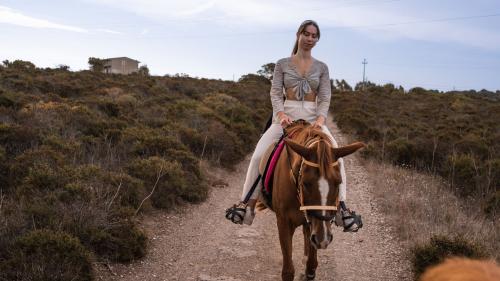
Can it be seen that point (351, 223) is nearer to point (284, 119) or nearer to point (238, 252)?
A: point (284, 119)

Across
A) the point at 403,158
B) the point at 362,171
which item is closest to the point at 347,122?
the point at 403,158

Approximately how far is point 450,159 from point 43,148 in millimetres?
9834

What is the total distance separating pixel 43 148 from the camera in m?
8.33

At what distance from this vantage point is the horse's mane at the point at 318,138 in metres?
3.57

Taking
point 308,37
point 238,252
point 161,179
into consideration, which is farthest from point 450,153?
point 308,37

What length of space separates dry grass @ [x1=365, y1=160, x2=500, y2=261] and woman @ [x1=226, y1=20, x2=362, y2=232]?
2551 mm

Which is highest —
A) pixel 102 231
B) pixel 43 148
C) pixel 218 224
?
pixel 43 148

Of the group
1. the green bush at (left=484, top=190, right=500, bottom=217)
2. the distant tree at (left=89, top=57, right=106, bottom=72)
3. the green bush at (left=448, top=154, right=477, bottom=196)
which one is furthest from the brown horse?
the distant tree at (left=89, top=57, right=106, bottom=72)

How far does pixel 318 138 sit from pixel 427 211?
4.85m

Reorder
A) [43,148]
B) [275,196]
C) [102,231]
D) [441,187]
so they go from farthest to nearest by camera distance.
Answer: [441,187]
[43,148]
[102,231]
[275,196]

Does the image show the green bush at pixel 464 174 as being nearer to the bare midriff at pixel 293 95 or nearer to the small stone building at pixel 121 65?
the bare midriff at pixel 293 95

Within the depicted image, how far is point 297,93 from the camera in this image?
5188 mm

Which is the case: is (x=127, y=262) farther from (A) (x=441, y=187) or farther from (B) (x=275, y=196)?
(A) (x=441, y=187)

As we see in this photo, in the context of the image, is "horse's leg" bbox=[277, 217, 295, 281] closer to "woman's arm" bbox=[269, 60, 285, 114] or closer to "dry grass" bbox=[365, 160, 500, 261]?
"woman's arm" bbox=[269, 60, 285, 114]
